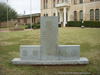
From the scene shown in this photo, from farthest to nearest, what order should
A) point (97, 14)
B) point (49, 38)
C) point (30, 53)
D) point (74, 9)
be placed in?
point (74, 9)
point (97, 14)
point (30, 53)
point (49, 38)

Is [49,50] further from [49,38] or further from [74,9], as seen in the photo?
[74,9]

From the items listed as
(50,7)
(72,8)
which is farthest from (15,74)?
(50,7)

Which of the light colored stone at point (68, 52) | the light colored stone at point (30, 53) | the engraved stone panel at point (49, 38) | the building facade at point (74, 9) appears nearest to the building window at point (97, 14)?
the building facade at point (74, 9)

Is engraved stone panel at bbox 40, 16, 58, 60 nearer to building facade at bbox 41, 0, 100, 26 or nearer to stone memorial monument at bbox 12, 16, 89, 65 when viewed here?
stone memorial monument at bbox 12, 16, 89, 65

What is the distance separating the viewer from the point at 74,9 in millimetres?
56812

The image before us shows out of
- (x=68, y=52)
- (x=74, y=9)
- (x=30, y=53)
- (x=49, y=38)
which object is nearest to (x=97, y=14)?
(x=74, y=9)

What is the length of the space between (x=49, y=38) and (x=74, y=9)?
4441 cm

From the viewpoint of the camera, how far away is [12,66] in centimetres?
1250

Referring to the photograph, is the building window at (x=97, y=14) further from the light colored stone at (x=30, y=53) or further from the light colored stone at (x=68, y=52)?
the light colored stone at (x=30, y=53)

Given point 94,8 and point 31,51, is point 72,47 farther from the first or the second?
point 94,8

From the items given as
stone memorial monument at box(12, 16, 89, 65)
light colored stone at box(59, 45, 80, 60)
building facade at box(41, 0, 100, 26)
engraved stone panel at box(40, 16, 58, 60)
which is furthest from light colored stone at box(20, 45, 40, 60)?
building facade at box(41, 0, 100, 26)

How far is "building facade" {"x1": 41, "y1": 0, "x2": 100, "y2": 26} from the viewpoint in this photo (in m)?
51.3

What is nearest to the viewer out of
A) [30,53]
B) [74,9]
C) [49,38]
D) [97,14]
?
[49,38]

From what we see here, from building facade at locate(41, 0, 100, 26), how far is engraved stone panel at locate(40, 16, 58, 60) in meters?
37.3
